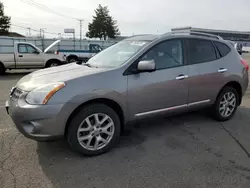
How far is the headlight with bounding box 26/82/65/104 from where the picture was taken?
2721mm

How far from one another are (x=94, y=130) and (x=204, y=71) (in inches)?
87.7

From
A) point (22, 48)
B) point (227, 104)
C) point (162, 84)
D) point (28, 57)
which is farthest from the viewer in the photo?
point (28, 57)

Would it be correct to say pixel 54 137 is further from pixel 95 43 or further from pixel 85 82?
pixel 95 43

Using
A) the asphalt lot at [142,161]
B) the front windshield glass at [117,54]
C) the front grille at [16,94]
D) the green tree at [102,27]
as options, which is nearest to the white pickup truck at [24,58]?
the asphalt lot at [142,161]

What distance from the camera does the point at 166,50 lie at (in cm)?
368

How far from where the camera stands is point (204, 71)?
3.99 meters

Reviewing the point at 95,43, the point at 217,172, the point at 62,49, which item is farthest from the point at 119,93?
the point at 95,43

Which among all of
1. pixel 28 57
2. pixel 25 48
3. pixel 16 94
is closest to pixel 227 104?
pixel 16 94

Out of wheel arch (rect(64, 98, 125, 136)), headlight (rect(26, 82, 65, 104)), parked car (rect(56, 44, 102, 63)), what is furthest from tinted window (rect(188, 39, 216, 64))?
parked car (rect(56, 44, 102, 63))

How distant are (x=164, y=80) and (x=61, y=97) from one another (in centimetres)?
161

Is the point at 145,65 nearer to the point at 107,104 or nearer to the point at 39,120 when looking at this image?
the point at 107,104

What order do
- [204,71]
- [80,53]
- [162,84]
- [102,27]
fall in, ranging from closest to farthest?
[162,84] < [204,71] < [80,53] < [102,27]

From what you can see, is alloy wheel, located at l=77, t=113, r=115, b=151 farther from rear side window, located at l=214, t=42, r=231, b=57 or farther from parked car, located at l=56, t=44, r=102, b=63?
parked car, located at l=56, t=44, r=102, b=63

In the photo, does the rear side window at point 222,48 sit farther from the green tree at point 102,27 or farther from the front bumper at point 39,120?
the green tree at point 102,27
